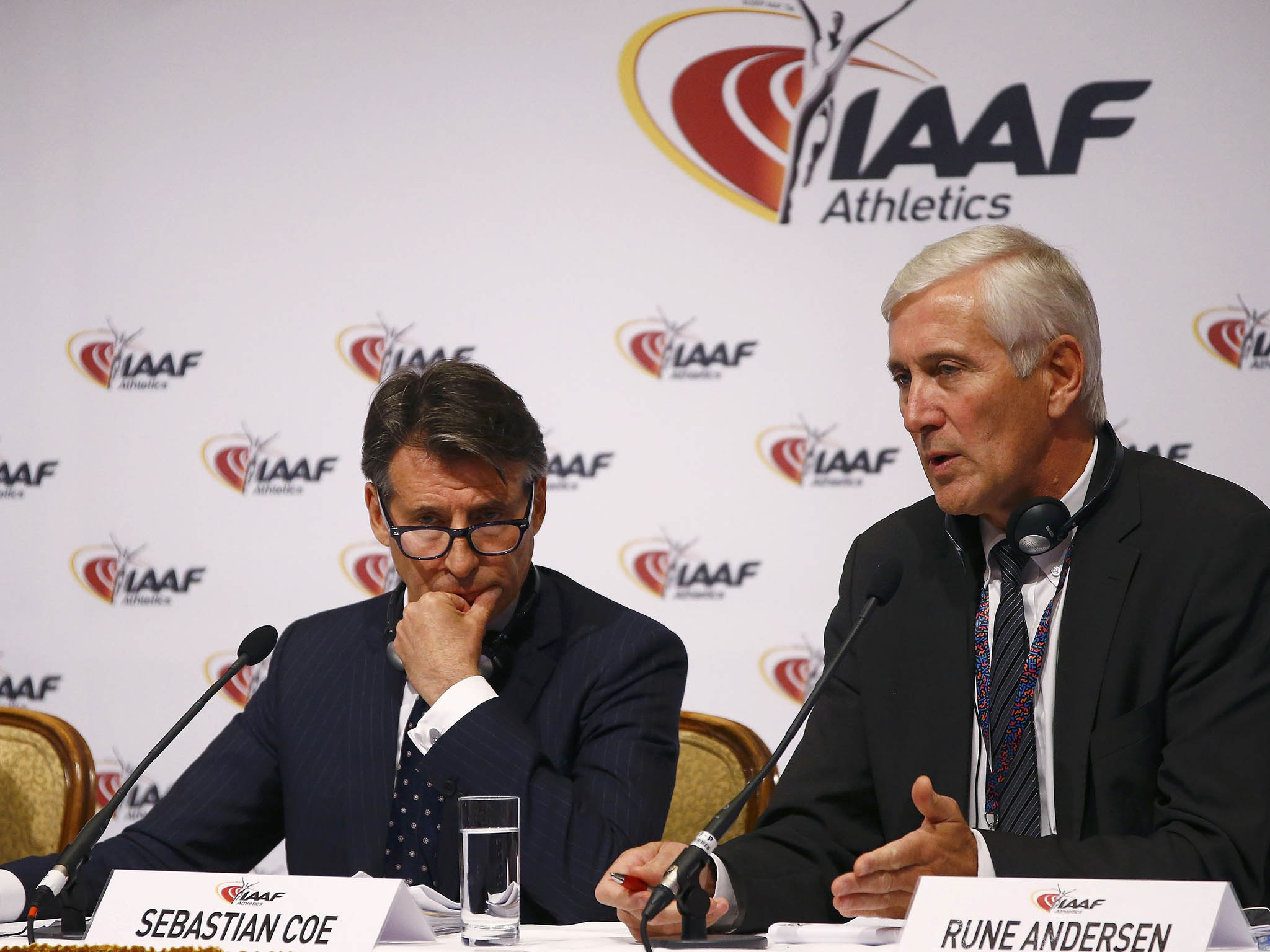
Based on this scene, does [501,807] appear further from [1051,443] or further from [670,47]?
[670,47]

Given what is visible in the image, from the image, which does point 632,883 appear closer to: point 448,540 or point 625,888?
point 625,888

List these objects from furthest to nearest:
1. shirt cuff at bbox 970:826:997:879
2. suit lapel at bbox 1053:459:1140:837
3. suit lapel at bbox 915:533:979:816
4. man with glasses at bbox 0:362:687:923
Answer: man with glasses at bbox 0:362:687:923 → suit lapel at bbox 915:533:979:816 → suit lapel at bbox 1053:459:1140:837 → shirt cuff at bbox 970:826:997:879

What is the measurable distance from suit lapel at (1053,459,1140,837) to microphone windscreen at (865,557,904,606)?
37 centimetres

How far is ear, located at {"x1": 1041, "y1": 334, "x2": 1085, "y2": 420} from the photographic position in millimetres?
2238

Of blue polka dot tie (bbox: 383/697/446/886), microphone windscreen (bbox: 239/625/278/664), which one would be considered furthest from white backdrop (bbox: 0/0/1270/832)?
microphone windscreen (bbox: 239/625/278/664)

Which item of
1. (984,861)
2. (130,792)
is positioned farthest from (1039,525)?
(130,792)

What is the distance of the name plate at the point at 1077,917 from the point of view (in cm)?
138

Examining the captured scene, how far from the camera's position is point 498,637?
99.6 inches

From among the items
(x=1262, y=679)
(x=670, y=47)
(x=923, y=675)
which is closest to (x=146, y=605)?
(x=670, y=47)

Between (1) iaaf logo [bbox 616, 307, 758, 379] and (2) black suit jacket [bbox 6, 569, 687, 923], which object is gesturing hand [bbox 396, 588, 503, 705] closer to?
(2) black suit jacket [bbox 6, 569, 687, 923]

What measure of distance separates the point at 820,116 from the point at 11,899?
12.1ft

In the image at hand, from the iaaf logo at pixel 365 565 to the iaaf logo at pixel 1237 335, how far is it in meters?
2.90

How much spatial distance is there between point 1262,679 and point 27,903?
71.6 inches

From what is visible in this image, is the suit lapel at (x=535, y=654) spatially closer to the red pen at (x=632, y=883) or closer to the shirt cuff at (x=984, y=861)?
the red pen at (x=632, y=883)
